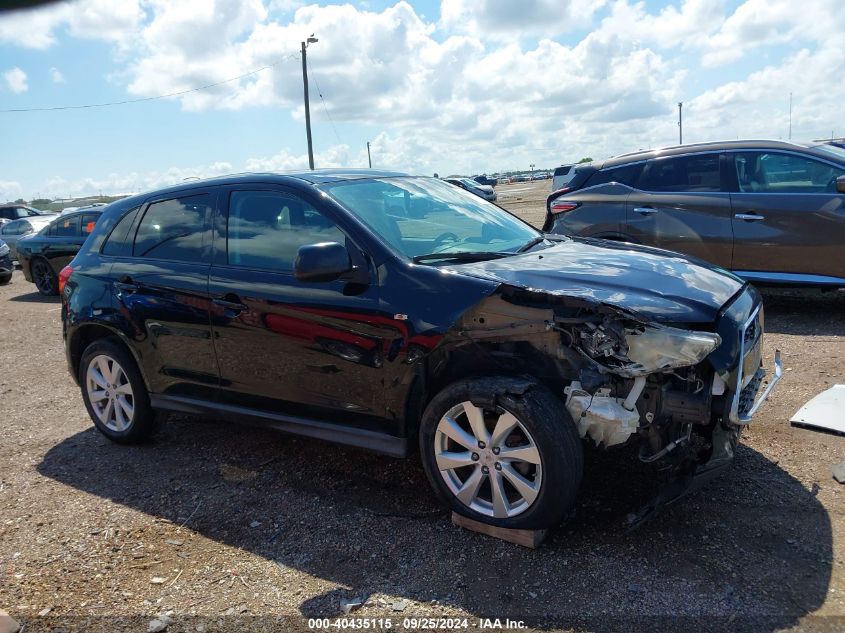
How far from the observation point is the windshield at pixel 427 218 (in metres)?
3.80

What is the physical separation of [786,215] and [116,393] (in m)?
6.17

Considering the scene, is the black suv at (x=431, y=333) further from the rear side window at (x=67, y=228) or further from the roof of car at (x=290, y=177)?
the rear side window at (x=67, y=228)

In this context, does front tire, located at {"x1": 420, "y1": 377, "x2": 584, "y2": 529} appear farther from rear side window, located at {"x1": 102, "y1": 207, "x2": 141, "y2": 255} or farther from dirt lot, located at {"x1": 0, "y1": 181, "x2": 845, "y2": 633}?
rear side window, located at {"x1": 102, "y1": 207, "x2": 141, "y2": 255}

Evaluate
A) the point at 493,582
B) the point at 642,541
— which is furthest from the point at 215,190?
the point at 642,541

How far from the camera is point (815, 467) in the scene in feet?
12.6

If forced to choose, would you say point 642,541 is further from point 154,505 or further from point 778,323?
point 778,323

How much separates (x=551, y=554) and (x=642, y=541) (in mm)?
438

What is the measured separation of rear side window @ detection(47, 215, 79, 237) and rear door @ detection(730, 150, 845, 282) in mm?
11489

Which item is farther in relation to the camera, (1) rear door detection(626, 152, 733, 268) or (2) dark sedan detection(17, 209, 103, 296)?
(2) dark sedan detection(17, 209, 103, 296)

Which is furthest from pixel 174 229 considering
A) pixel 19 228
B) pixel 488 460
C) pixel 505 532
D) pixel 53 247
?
pixel 19 228

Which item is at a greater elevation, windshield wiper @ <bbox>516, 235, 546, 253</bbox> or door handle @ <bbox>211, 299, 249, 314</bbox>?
windshield wiper @ <bbox>516, 235, 546, 253</bbox>

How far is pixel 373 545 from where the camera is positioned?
3.36 m

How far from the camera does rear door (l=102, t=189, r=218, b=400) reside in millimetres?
4230

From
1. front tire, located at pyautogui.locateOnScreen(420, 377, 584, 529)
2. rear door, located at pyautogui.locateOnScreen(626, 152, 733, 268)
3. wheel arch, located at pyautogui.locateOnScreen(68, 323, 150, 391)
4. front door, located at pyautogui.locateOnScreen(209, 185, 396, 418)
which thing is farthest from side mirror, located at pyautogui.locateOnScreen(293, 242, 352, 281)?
rear door, located at pyautogui.locateOnScreen(626, 152, 733, 268)
